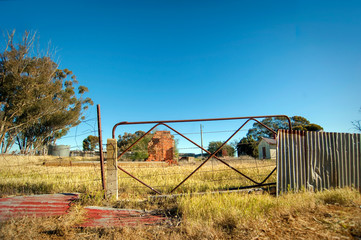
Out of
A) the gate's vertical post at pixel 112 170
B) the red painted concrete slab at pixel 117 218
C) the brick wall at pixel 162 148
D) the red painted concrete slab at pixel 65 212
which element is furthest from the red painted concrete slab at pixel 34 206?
the brick wall at pixel 162 148

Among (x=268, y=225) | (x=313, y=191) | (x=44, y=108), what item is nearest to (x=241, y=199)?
(x=268, y=225)

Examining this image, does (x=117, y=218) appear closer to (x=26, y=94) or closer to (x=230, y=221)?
(x=230, y=221)

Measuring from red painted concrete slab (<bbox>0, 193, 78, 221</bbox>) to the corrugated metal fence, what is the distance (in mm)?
4552

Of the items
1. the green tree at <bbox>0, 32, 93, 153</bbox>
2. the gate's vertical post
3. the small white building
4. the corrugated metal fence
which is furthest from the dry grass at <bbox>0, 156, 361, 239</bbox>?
the small white building

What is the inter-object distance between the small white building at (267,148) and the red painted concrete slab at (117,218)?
103 ft

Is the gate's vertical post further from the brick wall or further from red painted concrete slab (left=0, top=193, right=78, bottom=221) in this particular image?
the brick wall

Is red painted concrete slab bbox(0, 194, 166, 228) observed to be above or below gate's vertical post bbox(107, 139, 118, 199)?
below

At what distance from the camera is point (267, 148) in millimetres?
33875

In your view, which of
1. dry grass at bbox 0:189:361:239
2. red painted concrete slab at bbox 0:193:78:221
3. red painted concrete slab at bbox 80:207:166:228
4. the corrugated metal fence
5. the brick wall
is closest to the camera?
dry grass at bbox 0:189:361:239

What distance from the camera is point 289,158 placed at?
4523 mm

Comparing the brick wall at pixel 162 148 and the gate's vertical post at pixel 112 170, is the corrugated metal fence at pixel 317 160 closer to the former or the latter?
the gate's vertical post at pixel 112 170

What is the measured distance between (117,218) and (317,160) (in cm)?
485

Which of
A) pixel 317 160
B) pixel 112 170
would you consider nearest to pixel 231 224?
pixel 112 170

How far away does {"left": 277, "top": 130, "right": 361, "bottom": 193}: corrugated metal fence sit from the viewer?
4473 millimetres
